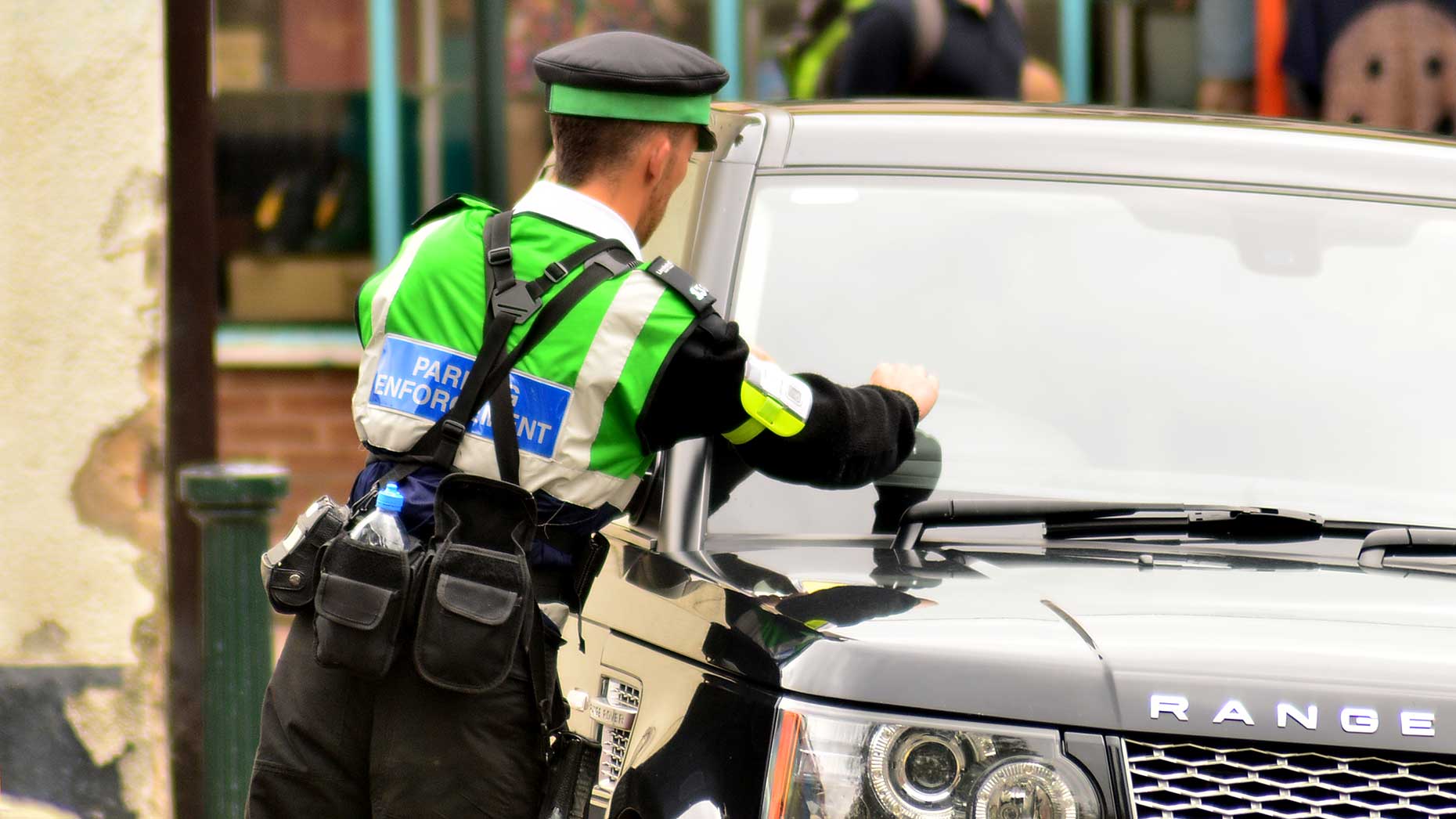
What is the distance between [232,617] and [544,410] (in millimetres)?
1670

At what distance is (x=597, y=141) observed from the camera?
288 cm

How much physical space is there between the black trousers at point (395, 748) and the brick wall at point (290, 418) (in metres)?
5.86

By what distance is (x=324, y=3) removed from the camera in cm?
855

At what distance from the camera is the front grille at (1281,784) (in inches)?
85.6

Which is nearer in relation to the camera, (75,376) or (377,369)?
(377,369)

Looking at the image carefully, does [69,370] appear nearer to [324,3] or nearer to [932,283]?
[932,283]

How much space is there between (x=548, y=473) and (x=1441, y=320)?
1460 mm

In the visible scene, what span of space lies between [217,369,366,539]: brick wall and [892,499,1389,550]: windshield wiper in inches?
240

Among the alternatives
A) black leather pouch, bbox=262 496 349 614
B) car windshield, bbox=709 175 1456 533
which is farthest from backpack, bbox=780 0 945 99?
black leather pouch, bbox=262 496 349 614

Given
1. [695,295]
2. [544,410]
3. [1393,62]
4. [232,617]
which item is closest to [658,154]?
[695,295]

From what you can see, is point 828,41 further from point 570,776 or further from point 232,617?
point 570,776

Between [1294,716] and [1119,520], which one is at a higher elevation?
[1119,520]

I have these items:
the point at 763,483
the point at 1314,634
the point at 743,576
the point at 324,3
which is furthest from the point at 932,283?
the point at 324,3

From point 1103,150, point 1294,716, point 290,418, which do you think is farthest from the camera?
point 290,418
